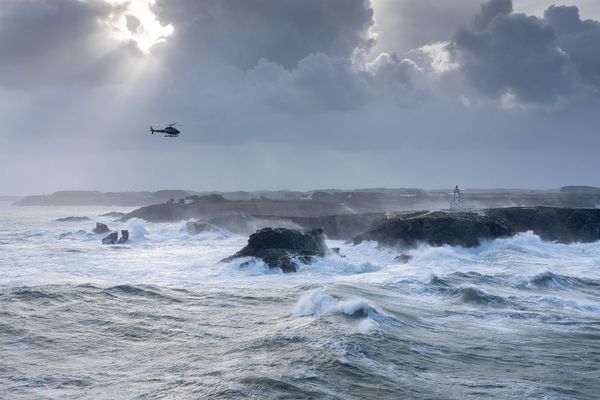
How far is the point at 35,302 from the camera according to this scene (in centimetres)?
1900

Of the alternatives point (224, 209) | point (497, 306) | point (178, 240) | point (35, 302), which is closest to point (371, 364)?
point (497, 306)

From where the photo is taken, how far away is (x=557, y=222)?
46.9 meters

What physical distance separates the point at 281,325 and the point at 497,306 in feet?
28.7

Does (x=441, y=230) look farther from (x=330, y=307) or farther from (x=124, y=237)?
(x=124, y=237)

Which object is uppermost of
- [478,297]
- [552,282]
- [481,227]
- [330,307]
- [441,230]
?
[481,227]

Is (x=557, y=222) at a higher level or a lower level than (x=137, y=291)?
higher

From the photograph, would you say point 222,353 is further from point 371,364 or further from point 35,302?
point 35,302

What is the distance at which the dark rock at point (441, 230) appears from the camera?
131ft

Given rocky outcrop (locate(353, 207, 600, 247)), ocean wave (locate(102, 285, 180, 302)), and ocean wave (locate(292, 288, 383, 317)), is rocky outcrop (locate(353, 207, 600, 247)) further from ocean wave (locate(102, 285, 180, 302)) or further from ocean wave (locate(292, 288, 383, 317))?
ocean wave (locate(292, 288, 383, 317))

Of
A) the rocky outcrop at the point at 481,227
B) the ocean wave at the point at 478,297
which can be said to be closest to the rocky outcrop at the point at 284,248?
the rocky outcrop at the point at 481,227

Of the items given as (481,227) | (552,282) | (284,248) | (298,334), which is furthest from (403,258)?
(298,334)

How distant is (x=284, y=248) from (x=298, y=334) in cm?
1754

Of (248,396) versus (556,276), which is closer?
(248,396)

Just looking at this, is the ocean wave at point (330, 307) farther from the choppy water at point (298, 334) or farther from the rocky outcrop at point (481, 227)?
the rocky outcrop at point (481, 227)
